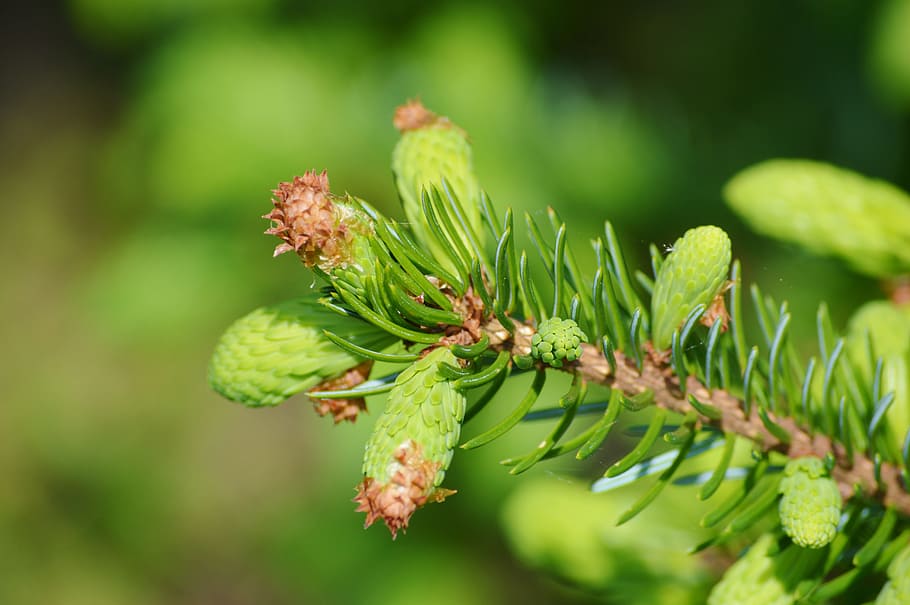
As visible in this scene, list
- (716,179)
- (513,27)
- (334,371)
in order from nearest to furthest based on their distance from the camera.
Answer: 1. (334,371)
2. (716,179)
3. (513,27)

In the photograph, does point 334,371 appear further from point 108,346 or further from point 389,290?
point 108,346

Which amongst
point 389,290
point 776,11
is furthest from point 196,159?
point 389,290

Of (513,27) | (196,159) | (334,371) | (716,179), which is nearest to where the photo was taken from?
(334,371)

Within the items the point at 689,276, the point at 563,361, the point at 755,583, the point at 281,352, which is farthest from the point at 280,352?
the point at 755,583

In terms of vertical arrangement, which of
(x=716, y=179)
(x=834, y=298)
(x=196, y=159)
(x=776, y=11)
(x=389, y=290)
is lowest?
(x=834, y=298)

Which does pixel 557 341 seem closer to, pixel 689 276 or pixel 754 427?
pixel 689 276

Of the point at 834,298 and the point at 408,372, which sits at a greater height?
the point at 408,372

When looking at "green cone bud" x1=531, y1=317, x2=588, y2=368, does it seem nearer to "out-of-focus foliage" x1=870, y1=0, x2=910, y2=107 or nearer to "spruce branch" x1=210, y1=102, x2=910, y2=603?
Answer: "spruce branch" x1=210, y1=102, x2=910, y2=603
